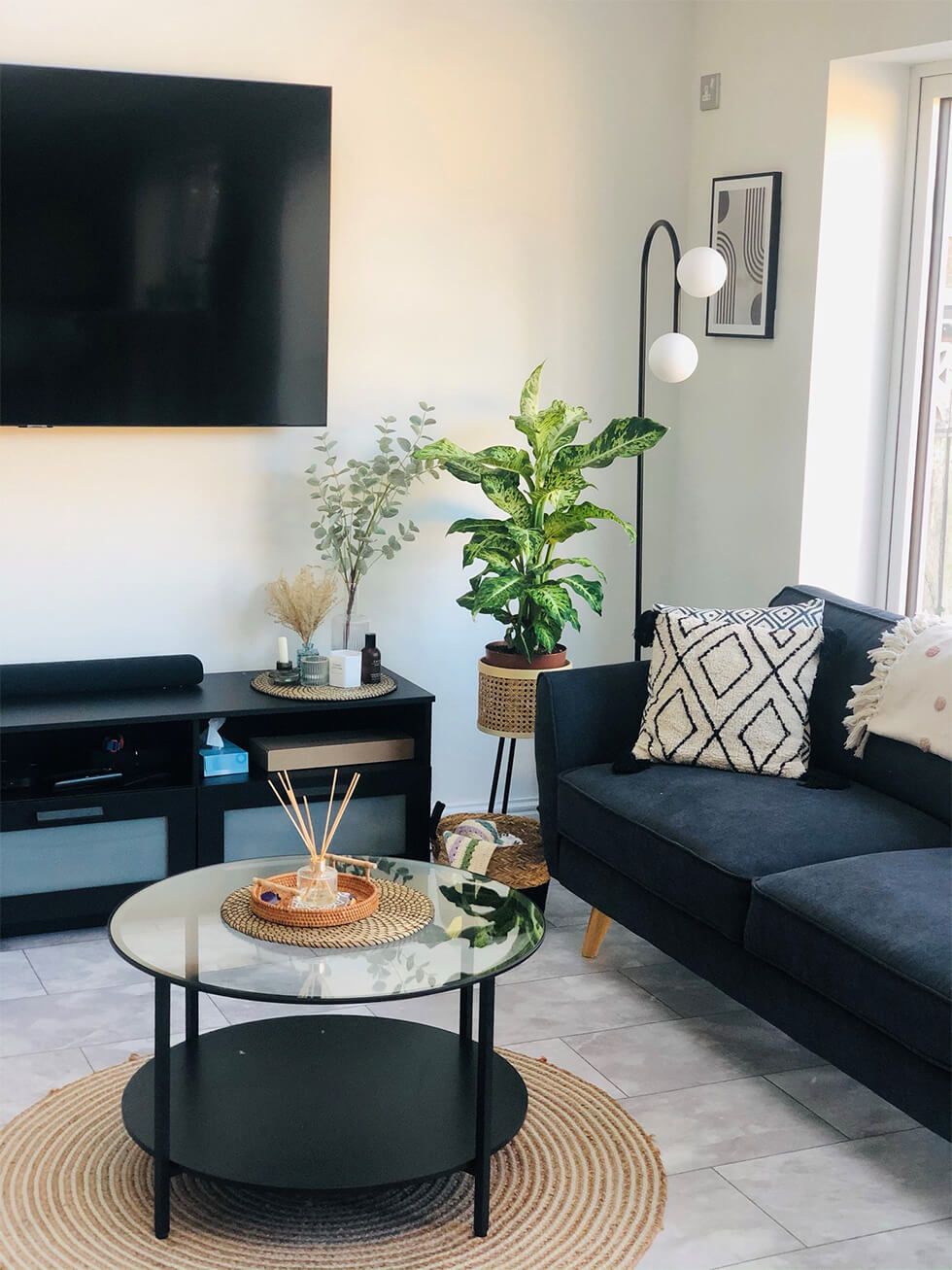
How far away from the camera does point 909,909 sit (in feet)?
8.21

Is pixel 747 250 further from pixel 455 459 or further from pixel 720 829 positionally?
pixel 720 829

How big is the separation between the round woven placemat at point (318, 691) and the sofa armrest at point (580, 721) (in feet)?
1.68

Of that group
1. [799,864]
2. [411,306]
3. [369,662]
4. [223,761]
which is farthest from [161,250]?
[799,864]

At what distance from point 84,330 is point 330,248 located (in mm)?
722

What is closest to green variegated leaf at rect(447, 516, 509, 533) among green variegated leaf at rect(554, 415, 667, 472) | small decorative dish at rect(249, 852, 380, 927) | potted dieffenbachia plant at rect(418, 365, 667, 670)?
potted dieffenbachia plant at rect(418, 365, 667, 670)

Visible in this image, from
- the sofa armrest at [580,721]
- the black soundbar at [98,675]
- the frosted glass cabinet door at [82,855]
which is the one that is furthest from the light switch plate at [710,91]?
the frosted glass cabinet door at [82,855]

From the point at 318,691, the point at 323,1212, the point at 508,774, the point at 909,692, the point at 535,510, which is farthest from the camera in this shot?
the point at 508,774

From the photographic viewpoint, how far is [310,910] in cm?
239

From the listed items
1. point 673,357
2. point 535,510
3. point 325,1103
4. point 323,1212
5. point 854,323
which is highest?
point 854,323

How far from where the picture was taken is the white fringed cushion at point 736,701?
3.29 m

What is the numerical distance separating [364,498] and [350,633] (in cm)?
39

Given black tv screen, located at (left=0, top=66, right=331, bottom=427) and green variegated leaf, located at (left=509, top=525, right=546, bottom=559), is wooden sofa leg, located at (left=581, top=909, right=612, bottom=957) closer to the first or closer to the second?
green variegated leaf, located at (left=509, top=525, right=546, bottom=559)

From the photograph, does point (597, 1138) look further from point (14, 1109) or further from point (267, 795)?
point (267, 795)

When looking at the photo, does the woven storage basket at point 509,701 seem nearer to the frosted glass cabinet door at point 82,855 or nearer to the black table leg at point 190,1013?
the frosted glass cabinet door at point 82,855
